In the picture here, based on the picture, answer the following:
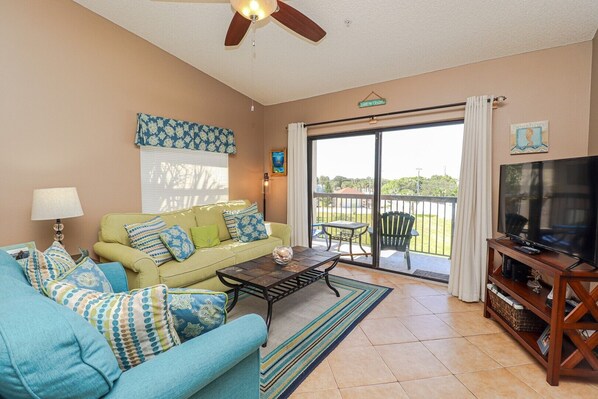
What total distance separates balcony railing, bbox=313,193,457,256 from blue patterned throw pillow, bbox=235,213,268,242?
1160 millimetres

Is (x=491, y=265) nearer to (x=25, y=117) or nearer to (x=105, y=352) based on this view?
(x=105, y=352)

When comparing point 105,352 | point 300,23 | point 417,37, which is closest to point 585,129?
point 417,37

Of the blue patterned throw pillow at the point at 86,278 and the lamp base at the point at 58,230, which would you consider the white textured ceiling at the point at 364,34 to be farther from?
the lamp base at the point at 58,230

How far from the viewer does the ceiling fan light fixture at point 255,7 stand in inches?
63.5

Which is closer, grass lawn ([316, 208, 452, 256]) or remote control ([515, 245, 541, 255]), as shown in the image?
remote control ([515, 245, 541, 255])

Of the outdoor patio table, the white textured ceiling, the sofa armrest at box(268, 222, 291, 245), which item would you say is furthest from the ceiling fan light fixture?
the outdoor patio table

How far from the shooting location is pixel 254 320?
3.81 ft

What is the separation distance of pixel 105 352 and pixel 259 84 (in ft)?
12.5

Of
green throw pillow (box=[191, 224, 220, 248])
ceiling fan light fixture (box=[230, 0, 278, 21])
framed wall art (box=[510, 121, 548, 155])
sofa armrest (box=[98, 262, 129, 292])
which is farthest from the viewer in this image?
green throw pillow (box=[191, 224, 220, 248])

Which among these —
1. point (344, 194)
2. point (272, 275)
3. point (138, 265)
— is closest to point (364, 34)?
point (344, 194)

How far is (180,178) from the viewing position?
140 inches

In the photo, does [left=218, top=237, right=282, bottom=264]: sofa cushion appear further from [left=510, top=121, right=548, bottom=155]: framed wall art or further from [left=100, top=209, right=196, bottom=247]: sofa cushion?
[left=510, top=121, right=548, bottom=155]: framed wall art

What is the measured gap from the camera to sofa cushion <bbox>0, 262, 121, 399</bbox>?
592 millimetres

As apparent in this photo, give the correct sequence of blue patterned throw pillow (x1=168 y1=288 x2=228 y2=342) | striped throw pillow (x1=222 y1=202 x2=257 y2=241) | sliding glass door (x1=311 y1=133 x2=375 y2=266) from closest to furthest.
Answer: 1. blue patterned throw pillow (x1=168 y1=288 x2=228 y2=342)
2. striped throw pillow (x1=222 y1=202 x2=257 y2=241)
3. sliding glass door (x1=311 y1=133 x2=375 y2=266)
